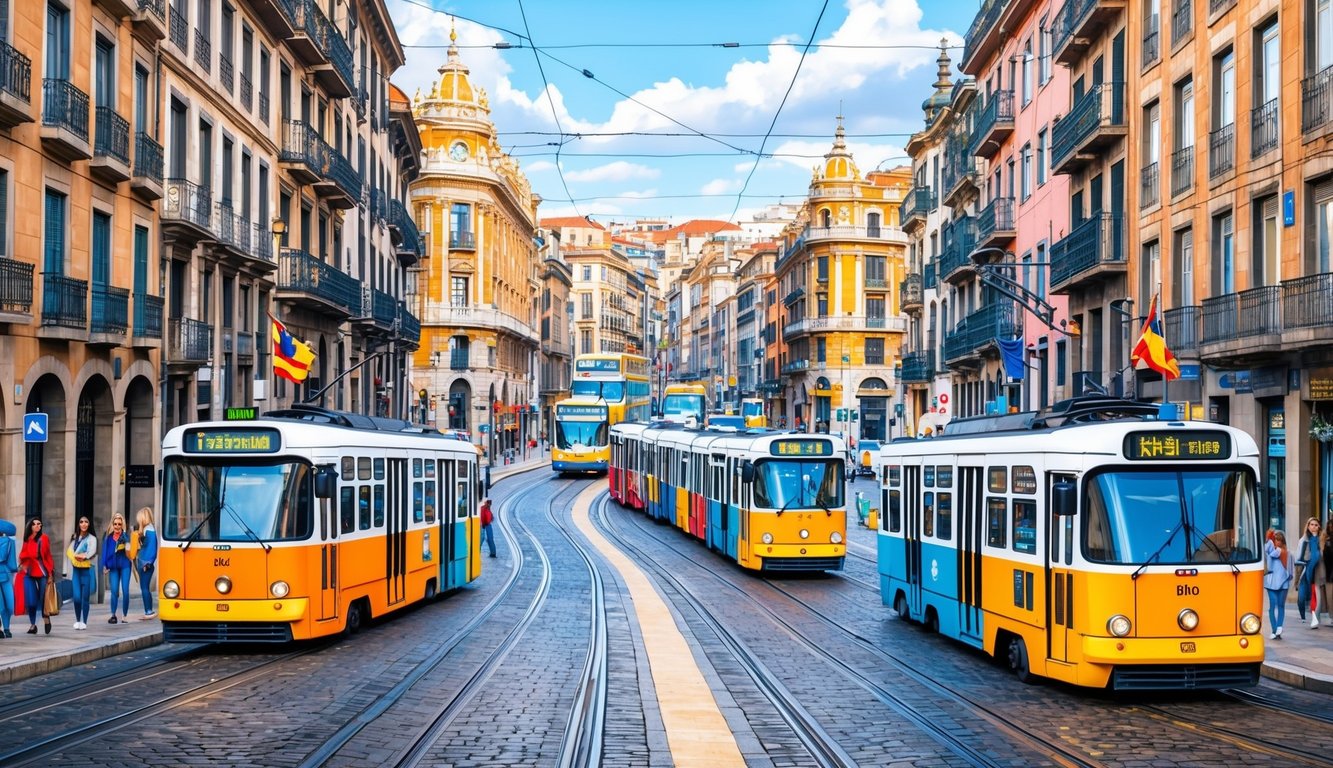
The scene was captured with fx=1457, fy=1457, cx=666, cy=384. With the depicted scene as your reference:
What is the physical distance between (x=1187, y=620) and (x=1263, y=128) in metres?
15.1

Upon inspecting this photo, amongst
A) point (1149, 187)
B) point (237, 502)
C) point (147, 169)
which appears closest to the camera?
point (237, 502)

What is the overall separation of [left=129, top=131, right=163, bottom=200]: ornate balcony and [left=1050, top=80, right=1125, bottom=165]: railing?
21.0m

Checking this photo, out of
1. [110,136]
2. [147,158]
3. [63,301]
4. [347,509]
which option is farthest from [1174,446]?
[147,158]

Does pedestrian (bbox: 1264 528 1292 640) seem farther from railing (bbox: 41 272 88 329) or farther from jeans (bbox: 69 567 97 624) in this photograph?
railing (bbox: 41 272 88 329)

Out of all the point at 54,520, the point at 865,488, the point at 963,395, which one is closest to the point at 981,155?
the point at 963,395

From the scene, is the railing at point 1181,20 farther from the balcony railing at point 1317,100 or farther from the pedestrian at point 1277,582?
the pedestrian at point 1277,582

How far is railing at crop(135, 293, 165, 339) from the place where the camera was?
27.5 meters

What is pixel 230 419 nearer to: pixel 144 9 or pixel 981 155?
pixel 144 9

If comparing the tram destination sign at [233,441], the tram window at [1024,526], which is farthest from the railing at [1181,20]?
the tram destination sign at [233,441]

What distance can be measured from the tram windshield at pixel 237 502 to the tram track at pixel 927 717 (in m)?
6.49

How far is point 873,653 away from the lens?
58.4 feet

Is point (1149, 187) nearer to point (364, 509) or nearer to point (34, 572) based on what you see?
point (364, 509)

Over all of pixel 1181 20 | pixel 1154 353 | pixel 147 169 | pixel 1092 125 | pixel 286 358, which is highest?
pixel 1181 20

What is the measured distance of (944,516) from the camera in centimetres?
1838
